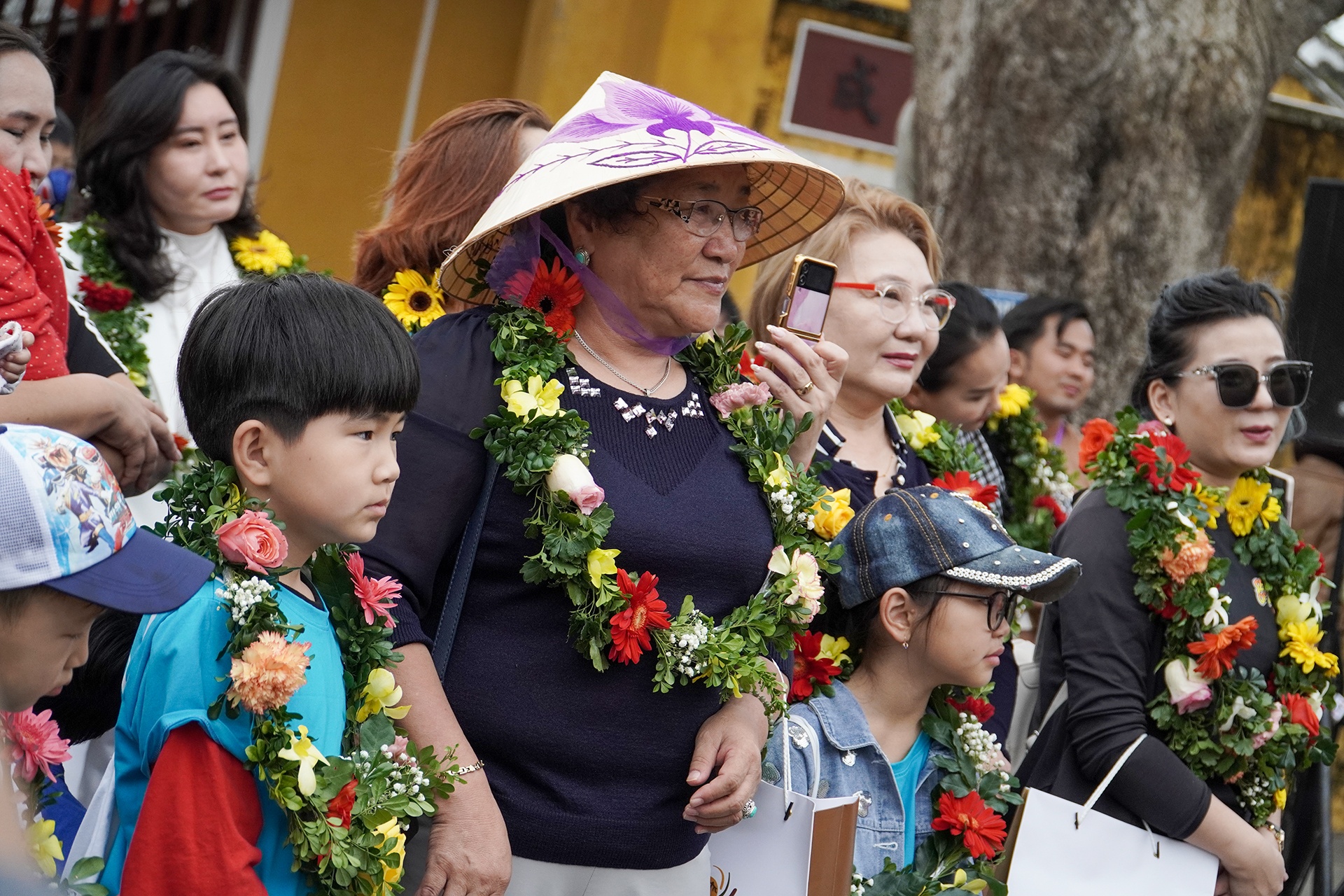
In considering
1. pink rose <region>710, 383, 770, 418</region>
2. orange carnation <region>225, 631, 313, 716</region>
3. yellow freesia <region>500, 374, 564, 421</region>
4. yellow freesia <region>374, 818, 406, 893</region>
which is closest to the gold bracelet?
pink rose <region>710, 383, 770, 418</region>

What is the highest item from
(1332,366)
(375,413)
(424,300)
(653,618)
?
(1332,366)

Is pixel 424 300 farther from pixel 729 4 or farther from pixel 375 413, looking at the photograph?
pixel 729 4

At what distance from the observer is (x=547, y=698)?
98.0 inches

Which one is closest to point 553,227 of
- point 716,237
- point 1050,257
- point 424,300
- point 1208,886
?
point 716,237

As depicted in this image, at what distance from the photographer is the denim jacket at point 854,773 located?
9.74 feet

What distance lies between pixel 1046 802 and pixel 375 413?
187 cm

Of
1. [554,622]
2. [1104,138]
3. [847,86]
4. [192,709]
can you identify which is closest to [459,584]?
[554,622]

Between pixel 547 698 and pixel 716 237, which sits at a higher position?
pixel 716 237

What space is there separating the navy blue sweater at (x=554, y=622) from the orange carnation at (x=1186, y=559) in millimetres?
1463

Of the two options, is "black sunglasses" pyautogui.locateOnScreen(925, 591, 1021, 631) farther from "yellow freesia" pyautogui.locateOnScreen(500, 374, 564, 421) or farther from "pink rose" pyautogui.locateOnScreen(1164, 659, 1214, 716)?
"yellow freesia" pyautogui.locateOnScreen(500, 374, 564, 421)

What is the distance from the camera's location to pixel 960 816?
302cm

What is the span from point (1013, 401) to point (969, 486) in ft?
4.72

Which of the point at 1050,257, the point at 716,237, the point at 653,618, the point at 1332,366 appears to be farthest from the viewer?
the point at 1050,257

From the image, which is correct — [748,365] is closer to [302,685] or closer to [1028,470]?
[302,685]
